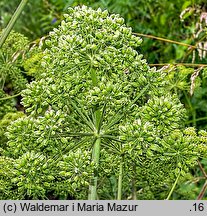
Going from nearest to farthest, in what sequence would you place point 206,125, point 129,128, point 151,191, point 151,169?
point 129,128 → point 151,169 → point 151,191 → point 206,125

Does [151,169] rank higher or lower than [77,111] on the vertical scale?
lower

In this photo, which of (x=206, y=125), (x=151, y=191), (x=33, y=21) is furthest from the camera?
(x=33, y=21)

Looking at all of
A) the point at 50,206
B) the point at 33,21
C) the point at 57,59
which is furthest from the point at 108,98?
the point at 33,21

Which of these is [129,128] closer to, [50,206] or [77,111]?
[77,111]

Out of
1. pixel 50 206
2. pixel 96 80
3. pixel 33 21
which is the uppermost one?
pixel 33 21

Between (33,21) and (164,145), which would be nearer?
(164,145)

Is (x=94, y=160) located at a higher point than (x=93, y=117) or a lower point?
lower

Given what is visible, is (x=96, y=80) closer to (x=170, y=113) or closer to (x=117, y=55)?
(x=117, y=55)
